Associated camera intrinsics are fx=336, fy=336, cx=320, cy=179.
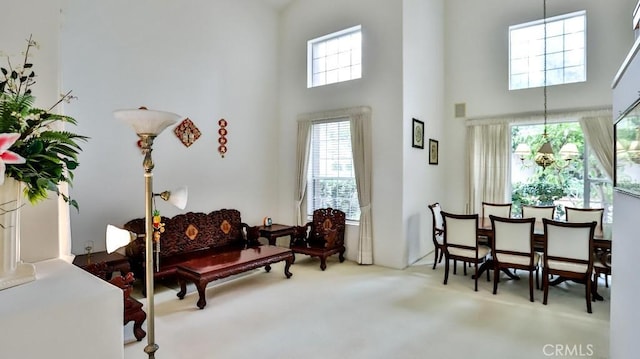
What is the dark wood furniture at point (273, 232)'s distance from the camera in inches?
209

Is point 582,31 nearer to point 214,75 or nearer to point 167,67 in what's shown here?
point 214,75

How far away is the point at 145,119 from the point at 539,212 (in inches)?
210

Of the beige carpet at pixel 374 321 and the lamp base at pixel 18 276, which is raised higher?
the lamp base at pixel 18 276

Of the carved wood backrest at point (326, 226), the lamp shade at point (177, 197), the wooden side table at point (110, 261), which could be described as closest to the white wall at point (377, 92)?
the carved wood backrest at point (326, 226)

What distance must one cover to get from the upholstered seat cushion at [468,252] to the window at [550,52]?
3044 mm

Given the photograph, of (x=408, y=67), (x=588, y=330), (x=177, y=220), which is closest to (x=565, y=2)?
(x=408, y=67)

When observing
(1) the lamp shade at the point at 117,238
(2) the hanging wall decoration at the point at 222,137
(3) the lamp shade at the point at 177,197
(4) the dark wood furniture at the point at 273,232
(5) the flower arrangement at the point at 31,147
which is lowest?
(4) the dark wood furniture at the point at 273,232

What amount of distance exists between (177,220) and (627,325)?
14.9 ft

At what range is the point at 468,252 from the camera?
4.27m

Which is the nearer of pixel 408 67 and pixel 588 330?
pixel 588 330

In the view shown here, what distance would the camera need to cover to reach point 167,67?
15.2 ft

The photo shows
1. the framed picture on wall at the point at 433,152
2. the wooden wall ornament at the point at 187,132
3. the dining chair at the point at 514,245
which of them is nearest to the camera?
the dining chair at the point at 514,245

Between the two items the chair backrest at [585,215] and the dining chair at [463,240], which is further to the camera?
the chair backrest at [585,215]

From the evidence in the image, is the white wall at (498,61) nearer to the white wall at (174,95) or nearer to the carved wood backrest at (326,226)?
the carved wood backrest at (326,226)
